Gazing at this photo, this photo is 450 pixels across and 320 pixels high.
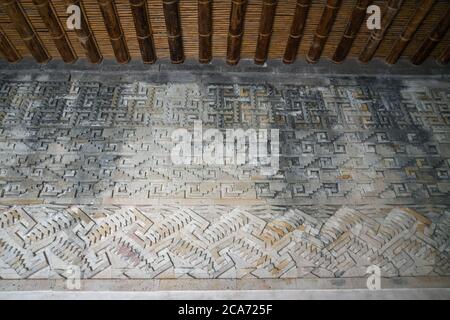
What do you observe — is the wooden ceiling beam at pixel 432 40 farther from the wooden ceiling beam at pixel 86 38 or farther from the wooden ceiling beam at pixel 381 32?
the wooden ceiling beam at pixel 86 38

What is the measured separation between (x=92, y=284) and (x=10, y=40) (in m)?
3.23

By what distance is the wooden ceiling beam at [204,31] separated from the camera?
4.39 m

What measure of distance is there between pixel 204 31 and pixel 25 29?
6.60 ft

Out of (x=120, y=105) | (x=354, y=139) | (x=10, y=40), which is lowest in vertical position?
(x=354, y=139)

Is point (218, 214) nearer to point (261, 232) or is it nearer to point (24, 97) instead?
point (261, 232)

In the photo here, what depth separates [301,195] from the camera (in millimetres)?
4254

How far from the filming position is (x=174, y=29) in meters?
4.70

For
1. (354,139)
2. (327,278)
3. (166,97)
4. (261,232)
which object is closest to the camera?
(327,278)

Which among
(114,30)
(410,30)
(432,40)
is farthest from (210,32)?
(432,40)

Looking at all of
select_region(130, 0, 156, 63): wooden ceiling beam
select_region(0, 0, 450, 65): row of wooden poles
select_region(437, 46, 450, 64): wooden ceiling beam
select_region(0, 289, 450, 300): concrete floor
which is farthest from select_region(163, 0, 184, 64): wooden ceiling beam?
select_region(437, 46, 450, 64): wooden ceiling beam

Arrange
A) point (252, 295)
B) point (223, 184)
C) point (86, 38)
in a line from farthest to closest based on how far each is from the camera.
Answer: point (86, 38), point (223, 184), point (252, 295)

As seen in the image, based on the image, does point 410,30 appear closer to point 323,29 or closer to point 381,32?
point 381,32

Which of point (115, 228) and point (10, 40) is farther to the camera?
point (10, 40)

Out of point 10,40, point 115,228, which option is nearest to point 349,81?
point 115,228
